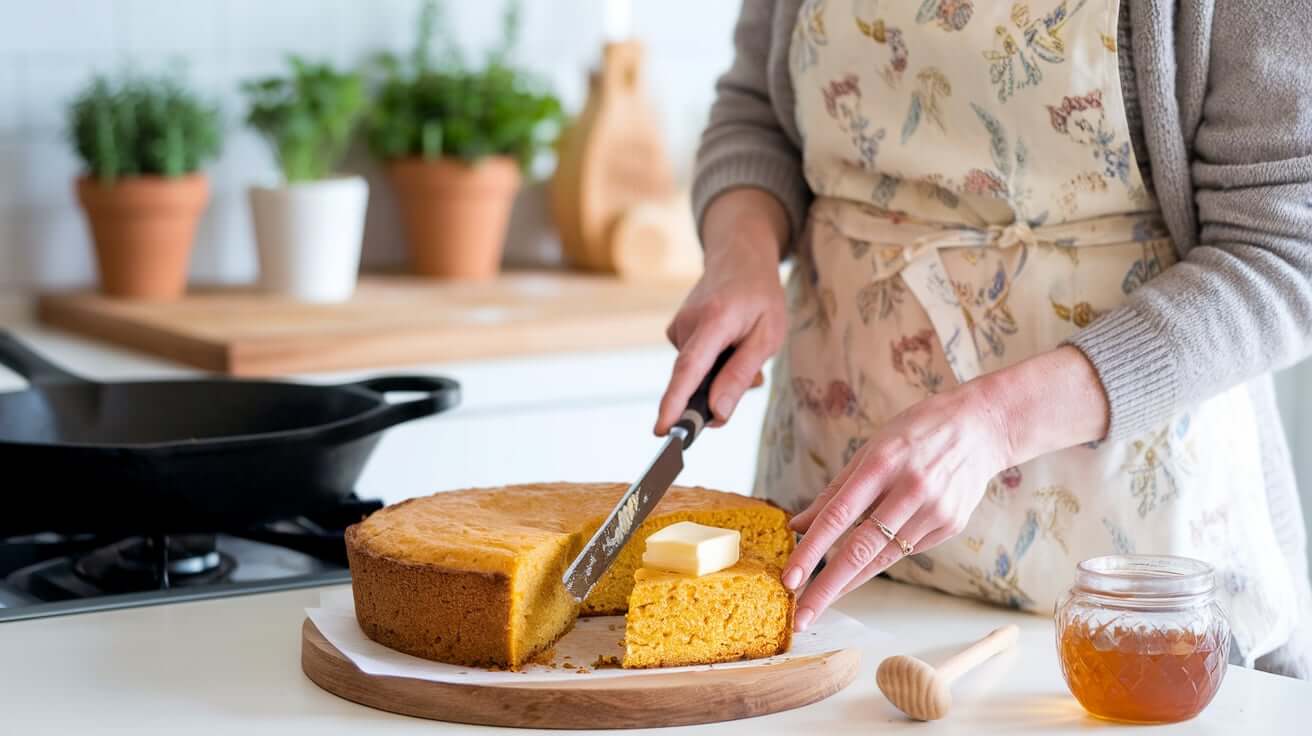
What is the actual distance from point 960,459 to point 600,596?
0.27 metres

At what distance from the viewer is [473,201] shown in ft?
8.85

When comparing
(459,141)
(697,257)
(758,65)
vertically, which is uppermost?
(758,65)

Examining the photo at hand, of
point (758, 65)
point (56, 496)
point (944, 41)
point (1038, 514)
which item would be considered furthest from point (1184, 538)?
point (56, 496)

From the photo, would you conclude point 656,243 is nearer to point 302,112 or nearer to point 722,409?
point 302,112

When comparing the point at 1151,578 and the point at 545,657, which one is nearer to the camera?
the point at 1151,578

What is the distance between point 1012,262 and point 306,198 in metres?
1.52

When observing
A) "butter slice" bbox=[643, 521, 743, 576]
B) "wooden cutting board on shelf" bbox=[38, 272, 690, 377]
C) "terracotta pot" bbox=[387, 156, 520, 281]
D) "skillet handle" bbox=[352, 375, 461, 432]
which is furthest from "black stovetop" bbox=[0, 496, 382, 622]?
"terracotta pot" bbox=[387, 156, 520, 281]

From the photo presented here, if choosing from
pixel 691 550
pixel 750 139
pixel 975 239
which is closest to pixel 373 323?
pixel 750 139

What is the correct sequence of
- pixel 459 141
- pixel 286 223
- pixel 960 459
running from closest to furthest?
pixel 960 459, pixel 286 223, pixel 459 141

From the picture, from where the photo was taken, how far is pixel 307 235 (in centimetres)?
247

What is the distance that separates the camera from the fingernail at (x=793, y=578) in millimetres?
980

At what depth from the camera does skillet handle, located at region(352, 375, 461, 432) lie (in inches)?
47.4

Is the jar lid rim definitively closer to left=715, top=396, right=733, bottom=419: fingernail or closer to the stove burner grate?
left=715, top=396, right=733, bottom=419: fingernail

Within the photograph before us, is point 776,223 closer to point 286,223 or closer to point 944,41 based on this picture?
point 944,41
